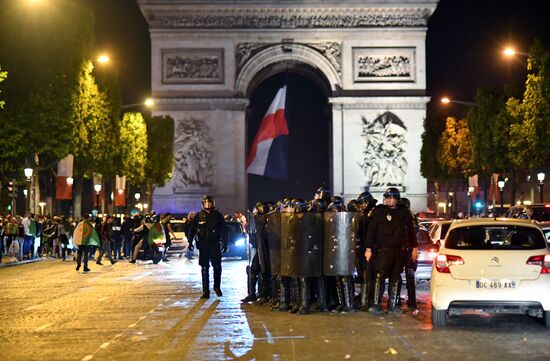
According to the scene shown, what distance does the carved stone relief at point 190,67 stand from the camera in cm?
5844

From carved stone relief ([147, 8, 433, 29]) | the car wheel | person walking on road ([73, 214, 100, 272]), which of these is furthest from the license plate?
carved stone relief ([147, 8, 433, 29])

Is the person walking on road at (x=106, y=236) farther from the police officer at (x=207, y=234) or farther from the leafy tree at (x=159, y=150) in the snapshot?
the leafy tree at (x=159, y=150)

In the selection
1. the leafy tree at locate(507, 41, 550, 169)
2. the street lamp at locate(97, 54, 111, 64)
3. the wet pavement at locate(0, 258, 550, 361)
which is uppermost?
the street lamp at locate(97, 54, 111, 64)

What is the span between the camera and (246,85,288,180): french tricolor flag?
3531 cm

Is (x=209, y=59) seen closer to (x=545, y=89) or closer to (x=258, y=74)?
(x=258, y=74)

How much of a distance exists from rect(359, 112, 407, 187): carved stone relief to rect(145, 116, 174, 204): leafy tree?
11.2 metres

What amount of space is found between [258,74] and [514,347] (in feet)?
166

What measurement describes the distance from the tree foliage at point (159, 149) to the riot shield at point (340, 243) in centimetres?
4308

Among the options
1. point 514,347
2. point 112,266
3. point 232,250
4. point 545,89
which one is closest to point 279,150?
point 232,250

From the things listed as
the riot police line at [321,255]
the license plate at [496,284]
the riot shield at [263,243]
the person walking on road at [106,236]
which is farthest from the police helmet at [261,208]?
the person walking on road at [106,236]

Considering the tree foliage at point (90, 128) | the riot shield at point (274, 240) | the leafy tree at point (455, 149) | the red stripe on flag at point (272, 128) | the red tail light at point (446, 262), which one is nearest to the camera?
the red tail light at point (446, 262)

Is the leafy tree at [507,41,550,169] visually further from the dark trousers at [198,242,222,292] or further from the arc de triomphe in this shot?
the dark trousers at [198,242,222,292]

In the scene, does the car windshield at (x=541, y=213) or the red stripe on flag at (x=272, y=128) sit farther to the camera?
the red stripe on flag at (x=272, y=128)

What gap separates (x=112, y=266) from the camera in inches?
1224
